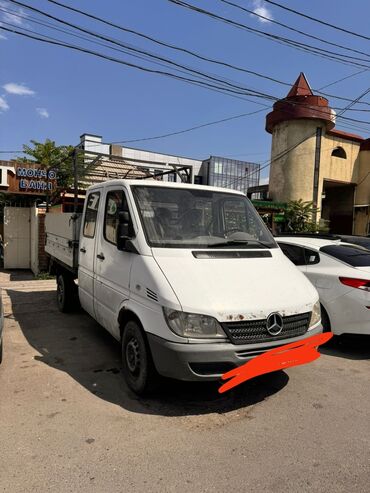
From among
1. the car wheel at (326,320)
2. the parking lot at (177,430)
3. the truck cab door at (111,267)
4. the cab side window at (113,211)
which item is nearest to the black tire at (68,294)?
the parking lot at (177,430)

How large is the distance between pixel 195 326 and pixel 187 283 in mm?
403

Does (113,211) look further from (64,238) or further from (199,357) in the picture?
(64,238)

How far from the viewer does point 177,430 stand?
337 cm

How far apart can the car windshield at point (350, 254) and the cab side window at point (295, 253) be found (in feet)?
1.09

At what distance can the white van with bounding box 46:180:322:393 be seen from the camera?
11.2 feet

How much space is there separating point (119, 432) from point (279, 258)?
7.85 ft

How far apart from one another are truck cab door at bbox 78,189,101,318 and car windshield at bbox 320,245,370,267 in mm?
3270

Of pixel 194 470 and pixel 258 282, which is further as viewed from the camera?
pixel 258 282

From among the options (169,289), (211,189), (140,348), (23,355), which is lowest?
(23,355)

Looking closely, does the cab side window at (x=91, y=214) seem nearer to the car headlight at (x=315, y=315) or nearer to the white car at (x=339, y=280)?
the car headlight at (x=315, y=315)

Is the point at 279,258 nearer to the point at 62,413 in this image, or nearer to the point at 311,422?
the point at 311,422

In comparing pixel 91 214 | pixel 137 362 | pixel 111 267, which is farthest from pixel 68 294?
pixel 137 362

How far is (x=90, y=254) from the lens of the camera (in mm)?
5367

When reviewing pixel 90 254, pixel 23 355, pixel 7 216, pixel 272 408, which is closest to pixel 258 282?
pixel 272 408
